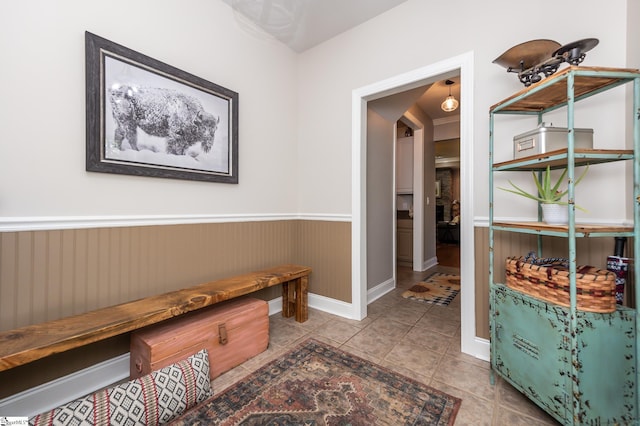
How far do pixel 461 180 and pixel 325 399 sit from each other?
1782mm

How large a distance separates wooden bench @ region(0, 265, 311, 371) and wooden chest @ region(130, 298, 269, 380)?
130 mm

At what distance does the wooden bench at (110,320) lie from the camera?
113cm

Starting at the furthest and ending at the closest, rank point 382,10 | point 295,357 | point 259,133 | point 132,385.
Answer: point 259,133, point 382,10, point 295,357, point 132,385

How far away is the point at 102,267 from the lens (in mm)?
1631

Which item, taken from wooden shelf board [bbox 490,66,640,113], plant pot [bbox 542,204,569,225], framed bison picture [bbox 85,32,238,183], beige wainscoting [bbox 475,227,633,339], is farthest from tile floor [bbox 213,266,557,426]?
wooden shelf board [bbox 490,66,640,113]

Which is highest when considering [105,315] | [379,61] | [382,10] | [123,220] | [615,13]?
[382,10]

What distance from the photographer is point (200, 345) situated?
65.1 inches

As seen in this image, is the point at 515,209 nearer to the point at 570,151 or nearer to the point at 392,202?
the point at 570,151

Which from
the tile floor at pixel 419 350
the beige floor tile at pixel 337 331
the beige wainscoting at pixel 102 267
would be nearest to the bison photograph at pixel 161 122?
the beige wainscoting at pixel 102 267

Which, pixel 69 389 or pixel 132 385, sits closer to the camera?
pixel 132 385

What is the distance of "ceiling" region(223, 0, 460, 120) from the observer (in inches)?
90.1

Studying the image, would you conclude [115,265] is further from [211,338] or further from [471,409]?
[471,409]

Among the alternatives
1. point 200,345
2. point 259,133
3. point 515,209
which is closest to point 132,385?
point 200,345

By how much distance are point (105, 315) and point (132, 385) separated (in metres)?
0.43
